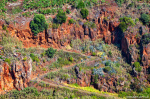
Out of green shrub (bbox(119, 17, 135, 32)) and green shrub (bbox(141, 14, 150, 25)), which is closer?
green shrub (bbox(119, 17, 135, 32))

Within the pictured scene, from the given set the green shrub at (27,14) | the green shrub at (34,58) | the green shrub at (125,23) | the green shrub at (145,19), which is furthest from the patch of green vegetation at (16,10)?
the green shrub at (145,19)

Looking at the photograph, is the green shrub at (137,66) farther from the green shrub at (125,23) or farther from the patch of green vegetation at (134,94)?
the green shrub at (125,23)

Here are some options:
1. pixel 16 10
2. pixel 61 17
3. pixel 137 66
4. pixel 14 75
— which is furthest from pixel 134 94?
pixel 16 10

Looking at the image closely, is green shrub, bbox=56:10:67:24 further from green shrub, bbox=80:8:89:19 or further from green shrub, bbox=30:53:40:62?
green shrub, bbox=30:53:40:62

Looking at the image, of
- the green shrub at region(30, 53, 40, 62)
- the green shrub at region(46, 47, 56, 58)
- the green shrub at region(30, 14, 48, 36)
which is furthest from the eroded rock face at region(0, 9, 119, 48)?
the green shrub at region(30, 53, 40, 62)

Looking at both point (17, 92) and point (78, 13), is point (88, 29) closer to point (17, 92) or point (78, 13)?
point (78, 13)

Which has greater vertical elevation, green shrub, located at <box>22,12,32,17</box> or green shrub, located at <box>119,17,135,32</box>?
green shrub, located at <box>22,12,32,17</box>

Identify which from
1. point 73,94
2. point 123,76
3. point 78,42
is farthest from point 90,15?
point 73,94
